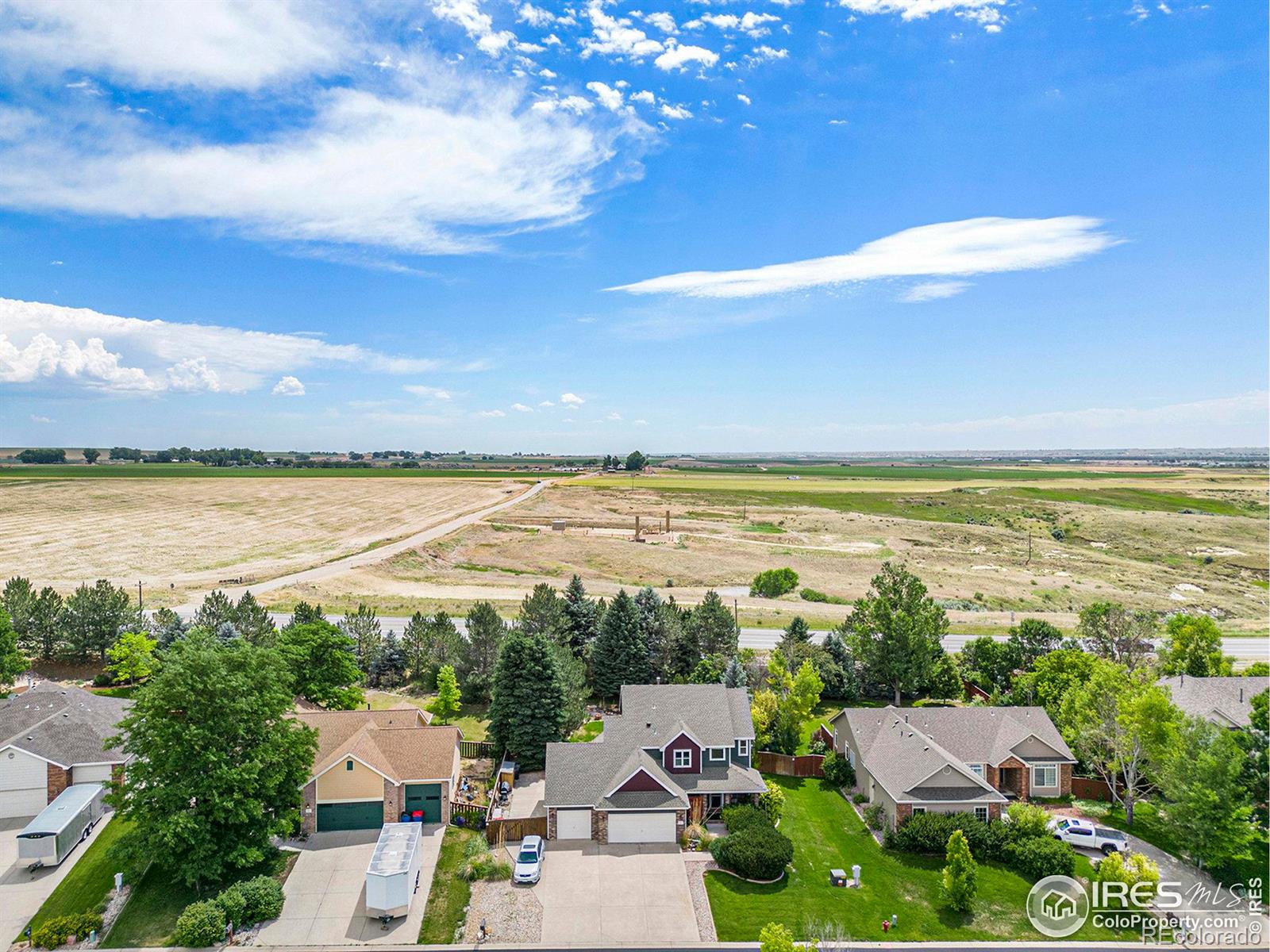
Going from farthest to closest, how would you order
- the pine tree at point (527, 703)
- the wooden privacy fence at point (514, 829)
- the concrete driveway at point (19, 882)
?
Result: the pine tree at point (527, 703) → the wooden privacy fence at point (514, 829) → the concrete driveway at point (19, 882)

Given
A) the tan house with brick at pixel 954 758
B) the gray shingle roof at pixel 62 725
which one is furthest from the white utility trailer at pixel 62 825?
the tan house with brick at pixel 954 758

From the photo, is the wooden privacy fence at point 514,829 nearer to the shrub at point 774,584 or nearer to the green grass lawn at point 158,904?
the green grass lawn at point 158,904

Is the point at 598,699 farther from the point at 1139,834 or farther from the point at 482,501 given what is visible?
the point at 482,501

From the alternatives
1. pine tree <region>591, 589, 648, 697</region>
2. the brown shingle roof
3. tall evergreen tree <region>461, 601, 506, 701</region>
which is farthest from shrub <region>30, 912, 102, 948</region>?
pine tree <region>591, 589, 648, 697</region>

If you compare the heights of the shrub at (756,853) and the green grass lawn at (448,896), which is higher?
the shrub at (756,853)

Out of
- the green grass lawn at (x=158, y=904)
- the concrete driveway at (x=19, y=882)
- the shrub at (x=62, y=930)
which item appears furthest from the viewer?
the concrete driveway at (x=19, y=882)

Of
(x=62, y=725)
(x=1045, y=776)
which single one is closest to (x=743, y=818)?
(x=1045, y=776)
